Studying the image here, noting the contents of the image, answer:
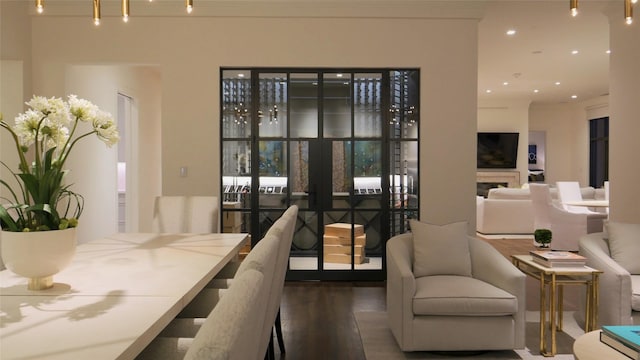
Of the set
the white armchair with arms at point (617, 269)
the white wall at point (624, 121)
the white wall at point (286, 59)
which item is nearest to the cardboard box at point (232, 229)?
the white wall at point (286, 59)

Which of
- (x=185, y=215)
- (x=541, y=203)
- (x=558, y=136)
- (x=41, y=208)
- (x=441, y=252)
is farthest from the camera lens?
(x=558, y=136)

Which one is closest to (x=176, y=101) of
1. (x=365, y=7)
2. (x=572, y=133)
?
(x=365, y=7)

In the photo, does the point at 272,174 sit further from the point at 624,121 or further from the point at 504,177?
the point at 504,177

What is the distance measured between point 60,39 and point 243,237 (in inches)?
127

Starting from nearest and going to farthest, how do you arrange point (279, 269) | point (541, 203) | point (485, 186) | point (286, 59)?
point (279, 269), point (286, 59), point (541, 203), point (485, 186)

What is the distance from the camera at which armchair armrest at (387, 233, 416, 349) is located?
124 inches

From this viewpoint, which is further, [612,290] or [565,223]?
[565,223]

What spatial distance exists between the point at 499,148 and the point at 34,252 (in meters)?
12.3

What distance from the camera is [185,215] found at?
13.1 ft

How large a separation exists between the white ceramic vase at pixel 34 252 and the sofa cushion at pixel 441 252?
8.06 feet

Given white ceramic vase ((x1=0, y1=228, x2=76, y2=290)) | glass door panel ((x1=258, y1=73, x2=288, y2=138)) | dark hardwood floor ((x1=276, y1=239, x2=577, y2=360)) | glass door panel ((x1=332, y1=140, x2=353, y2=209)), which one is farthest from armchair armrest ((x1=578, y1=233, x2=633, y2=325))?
white ceramic vase ((x1=0, y1=228, x2=76, y2=290))

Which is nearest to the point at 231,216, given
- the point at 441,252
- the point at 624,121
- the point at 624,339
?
the point at 441,252

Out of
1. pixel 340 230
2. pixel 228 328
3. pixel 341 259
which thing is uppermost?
pixel 228 328

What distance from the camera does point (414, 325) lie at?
315 cm
